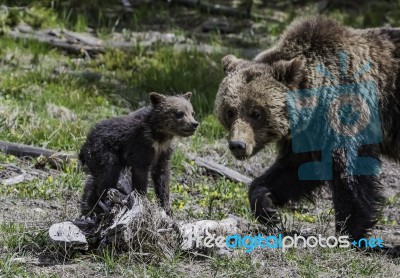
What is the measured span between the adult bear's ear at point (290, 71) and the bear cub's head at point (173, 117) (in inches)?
31.0

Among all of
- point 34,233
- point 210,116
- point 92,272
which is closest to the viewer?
point 92,272

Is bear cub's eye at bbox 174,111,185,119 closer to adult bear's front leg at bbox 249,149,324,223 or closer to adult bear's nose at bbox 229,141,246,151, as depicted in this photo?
adult bear's nose at bbox 229,141,246,151

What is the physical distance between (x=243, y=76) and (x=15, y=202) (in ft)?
7.14

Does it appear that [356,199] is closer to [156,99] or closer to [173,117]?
[173,117]

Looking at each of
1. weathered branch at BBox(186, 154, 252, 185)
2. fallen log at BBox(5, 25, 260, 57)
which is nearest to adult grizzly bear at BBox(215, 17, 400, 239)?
weathered branch at BBox(186, 154, 252, 185)

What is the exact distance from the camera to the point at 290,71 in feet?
22.1

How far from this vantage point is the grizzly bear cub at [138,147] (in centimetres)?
669

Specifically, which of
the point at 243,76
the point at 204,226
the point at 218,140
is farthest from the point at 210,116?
the point at 204,226

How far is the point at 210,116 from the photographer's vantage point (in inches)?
390

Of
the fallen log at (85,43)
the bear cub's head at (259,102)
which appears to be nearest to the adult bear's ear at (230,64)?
the bear cub's head at (259,102)

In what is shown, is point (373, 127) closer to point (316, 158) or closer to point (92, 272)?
point (316, 158)

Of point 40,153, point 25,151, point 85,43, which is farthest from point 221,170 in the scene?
point 85,43

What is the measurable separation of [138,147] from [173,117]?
0.42 m

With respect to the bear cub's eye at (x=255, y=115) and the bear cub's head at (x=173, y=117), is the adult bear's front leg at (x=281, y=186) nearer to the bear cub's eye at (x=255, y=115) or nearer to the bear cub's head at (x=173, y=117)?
the bear cub's eye at (x=255, y=115)
